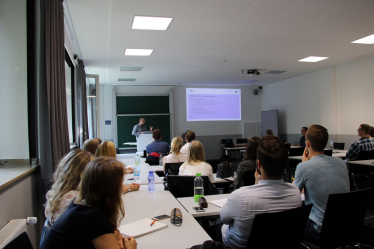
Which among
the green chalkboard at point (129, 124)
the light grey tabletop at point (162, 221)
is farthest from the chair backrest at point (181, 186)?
the green chalkboard at point (129, 124)

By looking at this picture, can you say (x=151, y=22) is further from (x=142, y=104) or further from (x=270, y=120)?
(x=270, y=120)

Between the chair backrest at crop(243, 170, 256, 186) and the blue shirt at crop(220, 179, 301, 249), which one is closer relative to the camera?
the blue shirt at crop(220, 179, 301, 249)

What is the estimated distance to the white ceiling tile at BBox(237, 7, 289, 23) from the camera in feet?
13.0

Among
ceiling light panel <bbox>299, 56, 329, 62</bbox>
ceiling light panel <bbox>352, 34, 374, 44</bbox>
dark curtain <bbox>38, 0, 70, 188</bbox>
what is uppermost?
ceiling light panel <bbox>352, 34, 374, 44</bbox>

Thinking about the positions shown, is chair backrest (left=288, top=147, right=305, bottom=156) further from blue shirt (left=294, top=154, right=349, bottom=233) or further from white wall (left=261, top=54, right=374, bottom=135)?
blue shirt (left=294, top=154, right=349, bottom=233)

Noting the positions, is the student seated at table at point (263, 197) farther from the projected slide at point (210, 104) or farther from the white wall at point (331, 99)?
the projected slide at point (210, 104)

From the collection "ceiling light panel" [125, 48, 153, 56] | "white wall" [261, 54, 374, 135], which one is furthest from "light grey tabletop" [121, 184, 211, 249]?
"white wall" [261, 54, 374, 135]

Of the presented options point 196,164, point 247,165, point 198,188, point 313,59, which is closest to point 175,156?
point 196,164

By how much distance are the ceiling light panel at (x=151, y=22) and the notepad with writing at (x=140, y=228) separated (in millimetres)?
3356

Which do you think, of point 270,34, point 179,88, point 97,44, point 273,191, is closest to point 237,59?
point 270,34

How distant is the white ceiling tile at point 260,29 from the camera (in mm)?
4551

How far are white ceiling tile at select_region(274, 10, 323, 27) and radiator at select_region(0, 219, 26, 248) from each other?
4299 mm

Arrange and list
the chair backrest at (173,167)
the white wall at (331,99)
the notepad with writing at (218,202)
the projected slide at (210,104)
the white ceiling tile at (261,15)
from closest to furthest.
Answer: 1. the notepad with writing at (218,202)
2. the chair backrest at (173,167)
3. the white ceiling tile at (261,15)
4. the white wall at (331,99)
5. the projected slide at (210,104)

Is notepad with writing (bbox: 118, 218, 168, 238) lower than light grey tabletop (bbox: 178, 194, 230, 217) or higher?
higher
